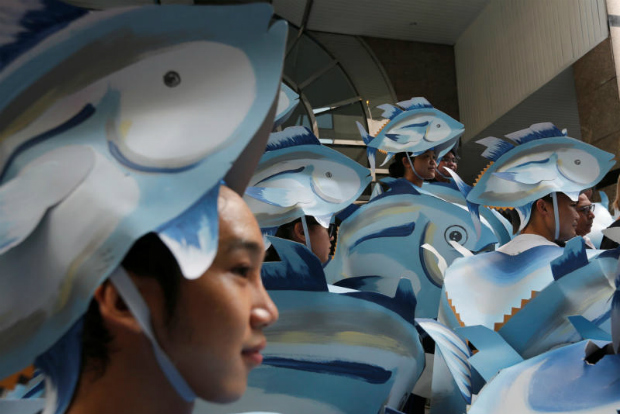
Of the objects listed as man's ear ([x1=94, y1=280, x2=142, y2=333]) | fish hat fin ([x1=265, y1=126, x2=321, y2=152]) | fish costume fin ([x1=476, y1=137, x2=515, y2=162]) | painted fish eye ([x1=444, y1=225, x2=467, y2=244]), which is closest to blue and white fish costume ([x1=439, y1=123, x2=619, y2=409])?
fish costume fin ([x1=476, y1=137, x2=515, y2=162])

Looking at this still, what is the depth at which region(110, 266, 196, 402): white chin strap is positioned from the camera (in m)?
0.62

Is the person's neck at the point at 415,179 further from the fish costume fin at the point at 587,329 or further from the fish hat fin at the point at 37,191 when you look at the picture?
the fish hat fin at the point at 37,191

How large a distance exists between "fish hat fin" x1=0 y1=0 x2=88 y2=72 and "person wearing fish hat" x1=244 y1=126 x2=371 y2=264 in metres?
1.15

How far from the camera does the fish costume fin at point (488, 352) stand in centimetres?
136

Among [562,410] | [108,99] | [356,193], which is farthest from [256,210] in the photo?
[108,99]

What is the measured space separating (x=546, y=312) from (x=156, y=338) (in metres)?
1.14

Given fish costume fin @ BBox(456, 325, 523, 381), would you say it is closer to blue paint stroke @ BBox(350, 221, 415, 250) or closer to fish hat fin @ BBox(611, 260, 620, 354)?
fish hat fin @ BBox(611, 260, 620, 354)

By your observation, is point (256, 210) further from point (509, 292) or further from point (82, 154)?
point (82, 154)

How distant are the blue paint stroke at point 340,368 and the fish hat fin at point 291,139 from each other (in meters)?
0.79

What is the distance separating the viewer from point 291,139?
1866 millimetres

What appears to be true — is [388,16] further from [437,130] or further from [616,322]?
[616,322]

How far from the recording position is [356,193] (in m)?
1.90

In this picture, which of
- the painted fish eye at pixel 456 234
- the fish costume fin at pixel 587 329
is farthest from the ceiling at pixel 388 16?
the fish costume fin at pixel 587 329

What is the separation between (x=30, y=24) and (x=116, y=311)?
312 mm
